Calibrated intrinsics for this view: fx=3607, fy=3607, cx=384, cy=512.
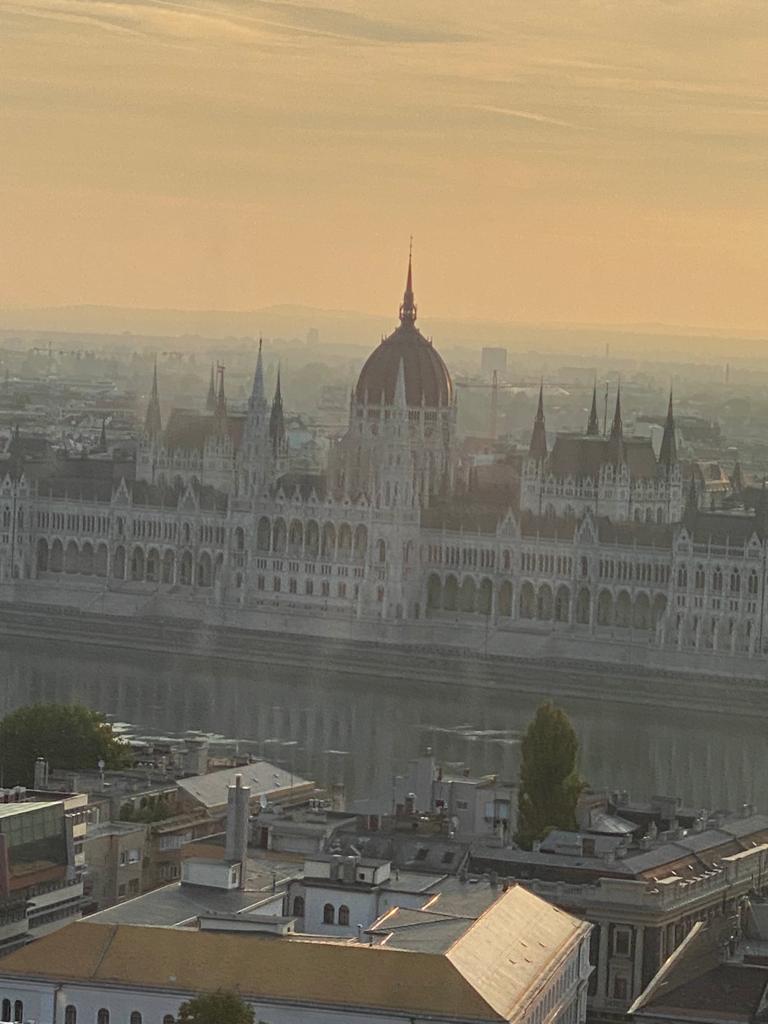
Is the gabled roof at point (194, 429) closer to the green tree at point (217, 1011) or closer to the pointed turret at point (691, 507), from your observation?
the pointed turret at point (691, 507)

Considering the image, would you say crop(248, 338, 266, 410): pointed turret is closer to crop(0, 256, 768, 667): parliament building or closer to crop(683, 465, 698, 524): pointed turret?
crop(0, 256, 768, 667): parliament building

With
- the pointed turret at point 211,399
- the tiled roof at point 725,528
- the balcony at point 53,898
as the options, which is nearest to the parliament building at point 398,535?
the tiled roof at point 725,528

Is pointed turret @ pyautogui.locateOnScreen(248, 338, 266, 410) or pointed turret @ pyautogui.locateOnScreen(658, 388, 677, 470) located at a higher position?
pointed turret @ pyautogui.locateOnScreen(248, 338, 266, 410)

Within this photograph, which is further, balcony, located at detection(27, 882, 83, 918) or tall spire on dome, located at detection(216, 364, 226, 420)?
tall spire on dome, located at detection(216, 364, 226, 420)

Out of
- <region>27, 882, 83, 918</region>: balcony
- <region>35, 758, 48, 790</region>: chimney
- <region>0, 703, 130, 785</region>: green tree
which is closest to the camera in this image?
<region>27, 882, 83, 918</region>: balcony

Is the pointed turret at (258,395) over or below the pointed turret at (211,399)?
over

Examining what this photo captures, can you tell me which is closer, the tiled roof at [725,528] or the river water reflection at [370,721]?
the river water reflection at [370,721]

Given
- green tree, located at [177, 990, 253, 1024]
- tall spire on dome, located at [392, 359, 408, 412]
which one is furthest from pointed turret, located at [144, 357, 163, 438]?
green tree, located at [177, 990, 253, 1024]
